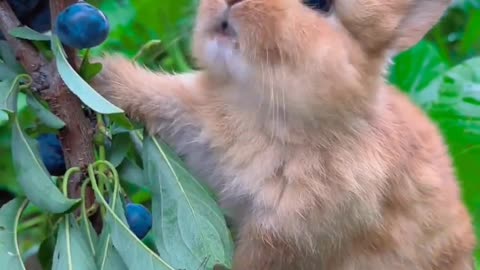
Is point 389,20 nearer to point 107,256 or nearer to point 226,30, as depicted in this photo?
point 226,30

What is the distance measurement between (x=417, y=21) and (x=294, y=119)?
211mm

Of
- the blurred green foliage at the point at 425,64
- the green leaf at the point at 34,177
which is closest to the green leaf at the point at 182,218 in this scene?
the green leaf at the point at 34,177

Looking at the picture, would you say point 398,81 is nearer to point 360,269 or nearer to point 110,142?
point 360,269

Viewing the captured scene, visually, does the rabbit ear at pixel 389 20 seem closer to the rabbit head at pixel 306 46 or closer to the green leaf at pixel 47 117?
the rabbit head at pixel 306 46

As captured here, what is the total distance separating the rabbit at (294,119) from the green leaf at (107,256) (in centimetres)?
19

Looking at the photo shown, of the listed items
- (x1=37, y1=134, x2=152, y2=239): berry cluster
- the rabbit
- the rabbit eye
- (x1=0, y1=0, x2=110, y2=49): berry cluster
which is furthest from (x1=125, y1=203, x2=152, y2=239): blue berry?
the rabbit eye

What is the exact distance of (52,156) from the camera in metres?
1.20

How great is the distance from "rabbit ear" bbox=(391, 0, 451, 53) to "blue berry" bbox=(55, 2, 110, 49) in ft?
1.27

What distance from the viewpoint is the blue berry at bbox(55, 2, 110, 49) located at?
1.09 m

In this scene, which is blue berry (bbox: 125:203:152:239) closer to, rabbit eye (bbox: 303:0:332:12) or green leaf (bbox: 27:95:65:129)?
green leaf (bbox: 27:95:65:129)

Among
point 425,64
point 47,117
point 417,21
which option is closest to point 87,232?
point 47,117

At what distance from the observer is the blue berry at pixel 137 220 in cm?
122

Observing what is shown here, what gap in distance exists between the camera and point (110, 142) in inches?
48.0

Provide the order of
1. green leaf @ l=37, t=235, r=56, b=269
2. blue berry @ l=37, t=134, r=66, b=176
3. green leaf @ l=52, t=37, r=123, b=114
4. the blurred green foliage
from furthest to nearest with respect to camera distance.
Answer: the blurred green foliage
green leaf @ l=37, t=235, r=56, b=269
blue berry @ l=37, t=134, r=66, b=176
green leaf @ l=52, t=37, r=123, b=114
